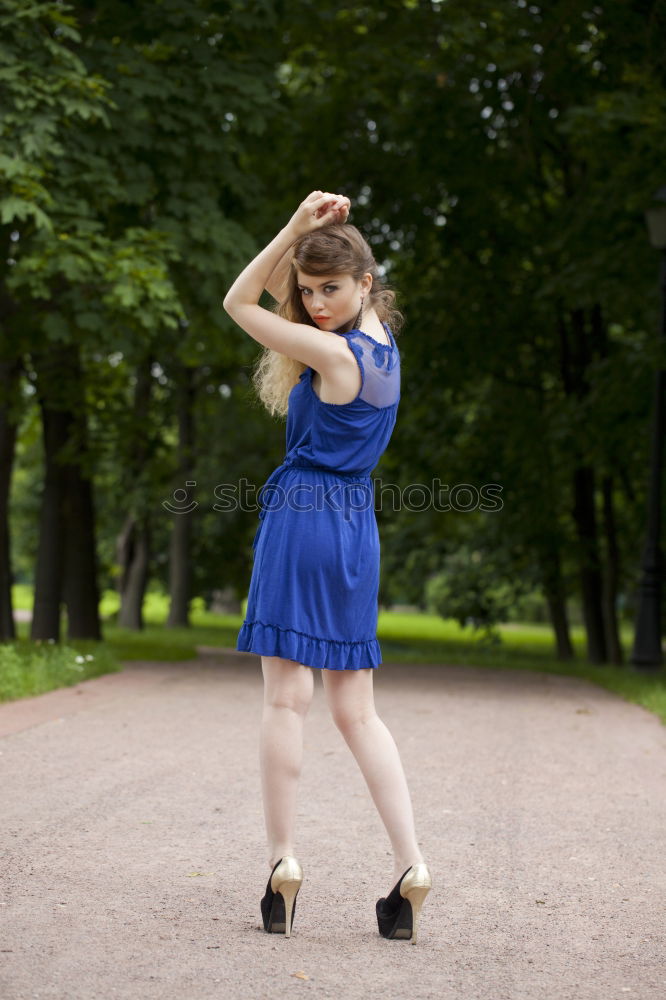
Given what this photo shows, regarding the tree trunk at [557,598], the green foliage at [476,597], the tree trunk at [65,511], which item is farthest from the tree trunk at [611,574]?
the tree trunk at [65,511]

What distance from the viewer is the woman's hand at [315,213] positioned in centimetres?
355

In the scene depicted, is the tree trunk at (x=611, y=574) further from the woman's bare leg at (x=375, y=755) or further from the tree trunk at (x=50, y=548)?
the woman's bare leg at (x=375, y=755)

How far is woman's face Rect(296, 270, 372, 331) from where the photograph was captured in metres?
3.67

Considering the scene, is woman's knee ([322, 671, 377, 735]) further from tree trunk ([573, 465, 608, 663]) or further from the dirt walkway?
tree trunk ([573, 465, 608, 663])

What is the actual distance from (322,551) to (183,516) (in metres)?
20.9

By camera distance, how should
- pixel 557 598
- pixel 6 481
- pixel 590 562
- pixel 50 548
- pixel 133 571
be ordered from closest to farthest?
1. pixel 50 548
2. pixel 6 481
3. pixel 590 562
4. pixel 557 598
5. pixel 133 571

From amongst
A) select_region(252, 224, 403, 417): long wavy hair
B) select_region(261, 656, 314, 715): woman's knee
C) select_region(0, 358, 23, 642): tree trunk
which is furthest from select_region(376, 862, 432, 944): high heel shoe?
select_region(0, 358, 23, 642): tree trunk

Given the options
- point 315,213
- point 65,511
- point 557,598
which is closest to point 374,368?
point 315,213

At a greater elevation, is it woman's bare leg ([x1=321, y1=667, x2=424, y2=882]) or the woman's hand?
the woman's hand

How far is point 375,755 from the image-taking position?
363 cm

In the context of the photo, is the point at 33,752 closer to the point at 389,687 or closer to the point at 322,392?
the point at 322,392

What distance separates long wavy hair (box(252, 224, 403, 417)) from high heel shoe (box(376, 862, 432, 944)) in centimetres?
143

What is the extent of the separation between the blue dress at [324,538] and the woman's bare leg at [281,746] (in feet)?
0.27

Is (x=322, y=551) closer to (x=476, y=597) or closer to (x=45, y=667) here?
(x=45, y=667)
